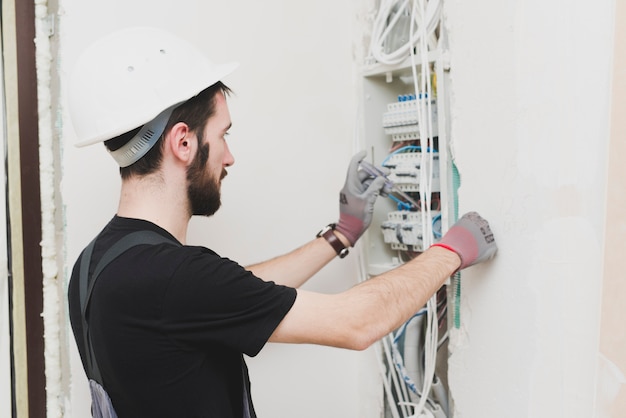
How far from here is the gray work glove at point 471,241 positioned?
1246 mm

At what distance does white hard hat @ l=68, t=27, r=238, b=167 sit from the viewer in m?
1.12

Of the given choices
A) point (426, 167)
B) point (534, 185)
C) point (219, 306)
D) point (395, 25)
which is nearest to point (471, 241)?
point (534, 185)

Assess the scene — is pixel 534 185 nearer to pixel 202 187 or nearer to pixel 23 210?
pixel 202 187

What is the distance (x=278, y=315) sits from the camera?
103 centimetres

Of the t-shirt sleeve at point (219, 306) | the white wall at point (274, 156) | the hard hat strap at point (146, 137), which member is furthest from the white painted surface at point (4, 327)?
the t-shirt sleeve at point (219, 306)

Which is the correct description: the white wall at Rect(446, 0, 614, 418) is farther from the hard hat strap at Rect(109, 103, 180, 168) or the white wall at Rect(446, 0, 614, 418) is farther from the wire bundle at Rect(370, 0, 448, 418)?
the hard hat strap at Rect(109, 103, 180, 168)

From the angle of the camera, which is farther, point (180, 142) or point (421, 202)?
point (421, 202)

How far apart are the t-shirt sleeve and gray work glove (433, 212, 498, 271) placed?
401 millimetres

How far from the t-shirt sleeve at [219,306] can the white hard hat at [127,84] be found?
285 millimetres

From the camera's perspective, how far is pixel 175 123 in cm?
115

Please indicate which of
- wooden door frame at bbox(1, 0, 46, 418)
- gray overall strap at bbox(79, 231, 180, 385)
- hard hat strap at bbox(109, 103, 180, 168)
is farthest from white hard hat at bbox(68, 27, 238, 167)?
wooden door frame at bbox(1, 0, 46, 418)

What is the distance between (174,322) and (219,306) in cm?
8

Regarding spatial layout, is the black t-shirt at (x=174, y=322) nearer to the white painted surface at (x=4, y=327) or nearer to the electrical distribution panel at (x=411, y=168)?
the white painted surface at (x=4, y=327)

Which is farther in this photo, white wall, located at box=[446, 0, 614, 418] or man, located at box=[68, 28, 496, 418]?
white wall, located at box=[446, 0, 614, 418]
